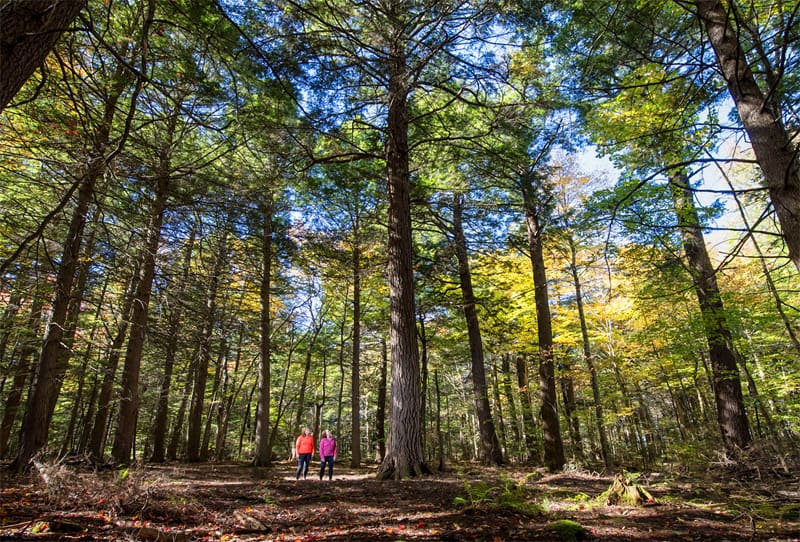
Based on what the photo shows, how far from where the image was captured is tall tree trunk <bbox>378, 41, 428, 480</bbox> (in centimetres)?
671

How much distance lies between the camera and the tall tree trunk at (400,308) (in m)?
6.71

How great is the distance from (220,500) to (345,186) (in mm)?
6266

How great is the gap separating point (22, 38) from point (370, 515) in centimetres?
504

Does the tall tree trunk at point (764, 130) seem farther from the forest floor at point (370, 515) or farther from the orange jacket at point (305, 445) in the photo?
the orange jacket at point (305, 445)

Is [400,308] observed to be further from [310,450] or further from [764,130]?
[764,130]

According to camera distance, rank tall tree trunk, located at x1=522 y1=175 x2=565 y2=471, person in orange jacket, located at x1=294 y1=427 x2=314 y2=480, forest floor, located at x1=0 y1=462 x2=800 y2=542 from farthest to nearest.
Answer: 1. tall tree trunk, located at x1=522 y1=175 x2=565 y2=471
2. person in orange jacket, located at x1=294 y1=427 x2=314 y2=480
3. forest floor, located at x1=0 y1=462 x2=800 y2=542

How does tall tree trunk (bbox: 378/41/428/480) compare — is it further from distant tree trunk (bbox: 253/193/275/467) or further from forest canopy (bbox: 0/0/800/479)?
distant tree trunk (bbox: 253/193/275/467)

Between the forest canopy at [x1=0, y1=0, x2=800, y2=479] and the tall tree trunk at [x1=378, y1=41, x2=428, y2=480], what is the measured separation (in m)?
0.05

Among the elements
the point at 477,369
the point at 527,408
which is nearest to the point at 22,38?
the point at 477,369

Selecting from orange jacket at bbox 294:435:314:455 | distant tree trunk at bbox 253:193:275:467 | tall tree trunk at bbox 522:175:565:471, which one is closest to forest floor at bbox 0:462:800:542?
orange jacket at bbox 294:435:314:455

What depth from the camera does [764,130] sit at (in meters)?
3.69

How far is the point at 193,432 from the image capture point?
1473 centimetres

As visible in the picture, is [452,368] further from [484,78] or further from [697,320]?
[484,78]

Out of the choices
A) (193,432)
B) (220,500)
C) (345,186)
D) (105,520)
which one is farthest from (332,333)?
(105,520)
